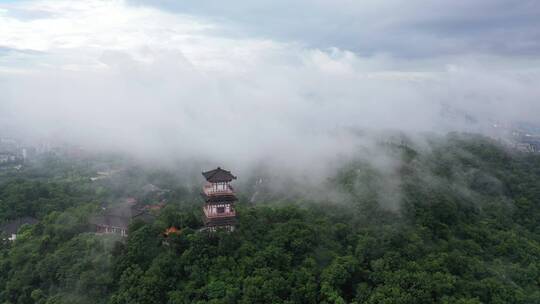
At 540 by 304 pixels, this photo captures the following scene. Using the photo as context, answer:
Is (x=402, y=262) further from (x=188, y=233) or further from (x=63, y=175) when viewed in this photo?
(x=63, y=175)

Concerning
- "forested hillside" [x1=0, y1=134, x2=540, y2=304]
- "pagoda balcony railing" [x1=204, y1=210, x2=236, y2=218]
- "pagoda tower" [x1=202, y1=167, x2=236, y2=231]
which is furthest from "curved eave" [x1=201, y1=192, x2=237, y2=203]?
"forested hillside" [x1=0, y1=134, x2=540, y2=304]

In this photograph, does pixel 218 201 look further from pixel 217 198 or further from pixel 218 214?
pixel 218 214

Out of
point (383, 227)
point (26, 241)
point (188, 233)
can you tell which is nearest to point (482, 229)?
point (383, 227)

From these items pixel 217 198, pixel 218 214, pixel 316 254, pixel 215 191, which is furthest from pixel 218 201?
pixel 316 254

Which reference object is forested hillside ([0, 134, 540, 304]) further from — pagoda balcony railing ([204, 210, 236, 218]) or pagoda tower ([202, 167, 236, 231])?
pagoda balcony railing ([204, 210, 236, 218])

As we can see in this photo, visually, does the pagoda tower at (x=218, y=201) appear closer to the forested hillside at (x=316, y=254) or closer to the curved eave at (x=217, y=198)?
the curved eave at (x=217, y=198)

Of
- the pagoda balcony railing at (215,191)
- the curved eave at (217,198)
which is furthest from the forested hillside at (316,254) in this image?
the pagoda balcony railing at (215,191)
